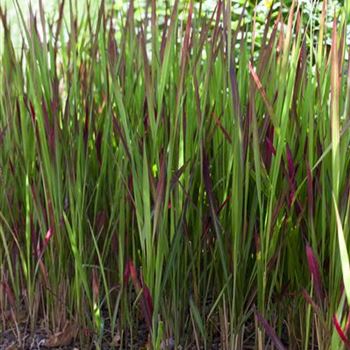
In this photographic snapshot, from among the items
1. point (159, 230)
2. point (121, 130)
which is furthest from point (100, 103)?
point (159, 230)

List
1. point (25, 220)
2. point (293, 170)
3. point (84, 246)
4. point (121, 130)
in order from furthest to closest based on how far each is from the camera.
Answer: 1. point (25, 220)
2. point (84, 246)
3. point (121, 130)
4. point (293, 170)

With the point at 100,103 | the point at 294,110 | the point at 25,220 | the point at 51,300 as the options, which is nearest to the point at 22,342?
the point at 51,300

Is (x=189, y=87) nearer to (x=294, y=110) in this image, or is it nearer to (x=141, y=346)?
(x=294, y=110)

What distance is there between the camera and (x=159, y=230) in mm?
1297

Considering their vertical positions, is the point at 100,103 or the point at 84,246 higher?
the point at 100,103

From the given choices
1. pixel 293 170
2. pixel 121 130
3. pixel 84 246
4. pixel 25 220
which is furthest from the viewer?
pixel 25 220

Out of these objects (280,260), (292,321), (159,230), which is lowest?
(292,321)

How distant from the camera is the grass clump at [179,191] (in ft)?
4.18

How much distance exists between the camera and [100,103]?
164 centimetres

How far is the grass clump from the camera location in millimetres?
1274

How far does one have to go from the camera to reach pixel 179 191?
4.45 ft

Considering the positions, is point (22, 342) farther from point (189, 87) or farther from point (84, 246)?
point (189, 87)

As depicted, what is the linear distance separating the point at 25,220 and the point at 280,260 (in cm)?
59

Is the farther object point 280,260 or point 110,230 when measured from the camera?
point 110,230
